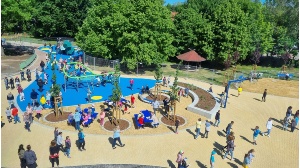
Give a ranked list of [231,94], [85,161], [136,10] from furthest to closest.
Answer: [136,10] → [231,94] → [85,161]

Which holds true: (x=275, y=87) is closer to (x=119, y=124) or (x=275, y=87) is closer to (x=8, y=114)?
(x=119, y=124)

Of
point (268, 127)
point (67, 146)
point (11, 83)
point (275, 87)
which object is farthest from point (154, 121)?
point (275, 87)

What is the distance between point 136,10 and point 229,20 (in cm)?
1362

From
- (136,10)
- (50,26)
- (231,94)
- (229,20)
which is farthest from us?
(50,26)

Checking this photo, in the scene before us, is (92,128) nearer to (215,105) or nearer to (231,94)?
(215,105)

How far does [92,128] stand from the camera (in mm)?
19625

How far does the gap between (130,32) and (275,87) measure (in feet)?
58.1

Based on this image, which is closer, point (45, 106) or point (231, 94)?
point (45, 106)

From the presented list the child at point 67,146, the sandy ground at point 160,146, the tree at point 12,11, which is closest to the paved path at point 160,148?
the sandy ground at point 160,146

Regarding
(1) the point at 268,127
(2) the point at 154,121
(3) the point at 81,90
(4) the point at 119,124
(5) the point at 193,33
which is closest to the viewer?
(1) the point at 268,127

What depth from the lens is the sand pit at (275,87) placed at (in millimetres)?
30125

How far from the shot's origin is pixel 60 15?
58938 mm

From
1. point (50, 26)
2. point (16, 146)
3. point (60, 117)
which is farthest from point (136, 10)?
point (50, 26)

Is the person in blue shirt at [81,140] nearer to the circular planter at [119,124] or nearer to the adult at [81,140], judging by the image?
the adult at [81,140]
